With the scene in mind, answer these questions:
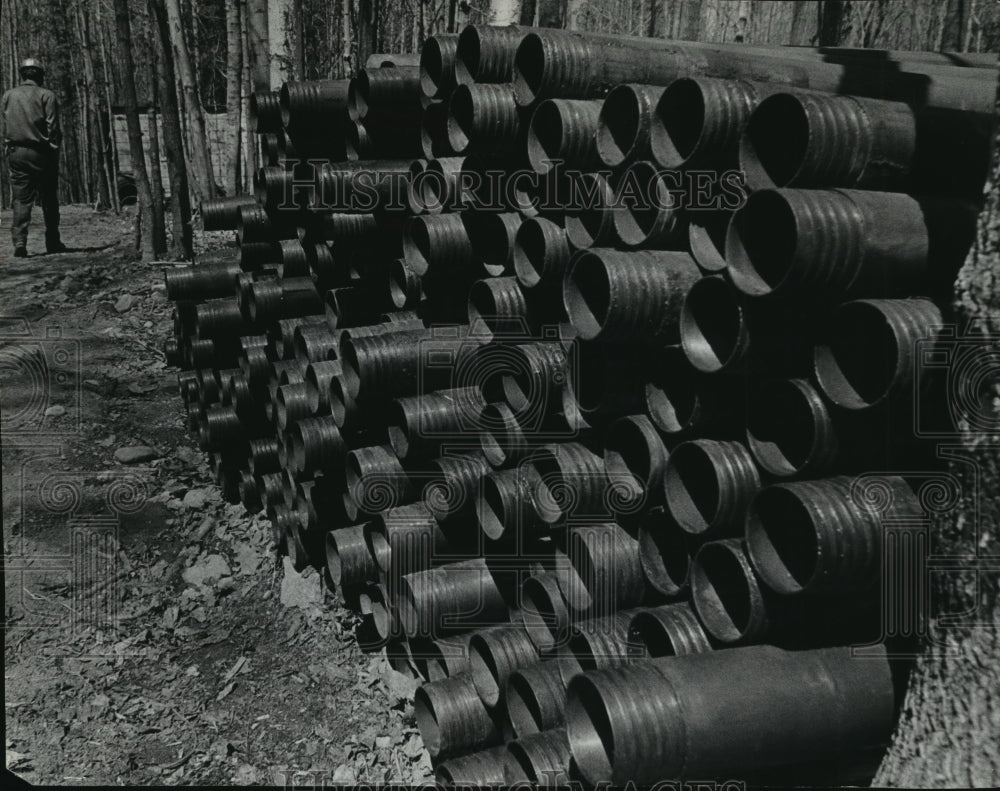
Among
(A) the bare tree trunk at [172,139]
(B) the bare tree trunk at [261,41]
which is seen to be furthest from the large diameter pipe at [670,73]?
(A) the bare tree trunk at [172,139]

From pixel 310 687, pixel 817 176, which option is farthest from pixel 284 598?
pixel 817 176

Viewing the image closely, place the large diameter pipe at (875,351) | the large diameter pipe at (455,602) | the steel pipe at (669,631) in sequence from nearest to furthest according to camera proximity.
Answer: the large diameter pipe at (875,351)
the steel pipe at (669,631)
the large diameter pipe at (455,602)

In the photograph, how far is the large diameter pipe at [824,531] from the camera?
2.15 m

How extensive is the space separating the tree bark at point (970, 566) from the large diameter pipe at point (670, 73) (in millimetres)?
1572

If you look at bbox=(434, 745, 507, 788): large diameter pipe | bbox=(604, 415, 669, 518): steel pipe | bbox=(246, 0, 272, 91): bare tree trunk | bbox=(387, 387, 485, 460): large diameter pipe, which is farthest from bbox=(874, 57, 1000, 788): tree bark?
bbox=(246, 0, 272, 91): bare tree trunk

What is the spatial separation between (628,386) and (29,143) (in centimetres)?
1135

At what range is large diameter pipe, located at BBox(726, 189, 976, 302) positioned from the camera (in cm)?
217

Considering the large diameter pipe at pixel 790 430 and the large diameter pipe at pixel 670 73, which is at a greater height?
the large diameter pipe at pixel 670 73

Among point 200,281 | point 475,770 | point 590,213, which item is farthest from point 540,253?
point 200,281

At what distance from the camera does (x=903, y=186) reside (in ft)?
8.22

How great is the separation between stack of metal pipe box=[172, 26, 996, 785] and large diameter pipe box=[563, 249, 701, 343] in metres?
0.01

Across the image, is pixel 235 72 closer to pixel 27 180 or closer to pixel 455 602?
pixel 27 180

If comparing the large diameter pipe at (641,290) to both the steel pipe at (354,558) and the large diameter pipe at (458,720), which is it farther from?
the steel pipe at (354,558)

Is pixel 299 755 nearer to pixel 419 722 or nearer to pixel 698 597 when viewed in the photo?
pixel 419 722
